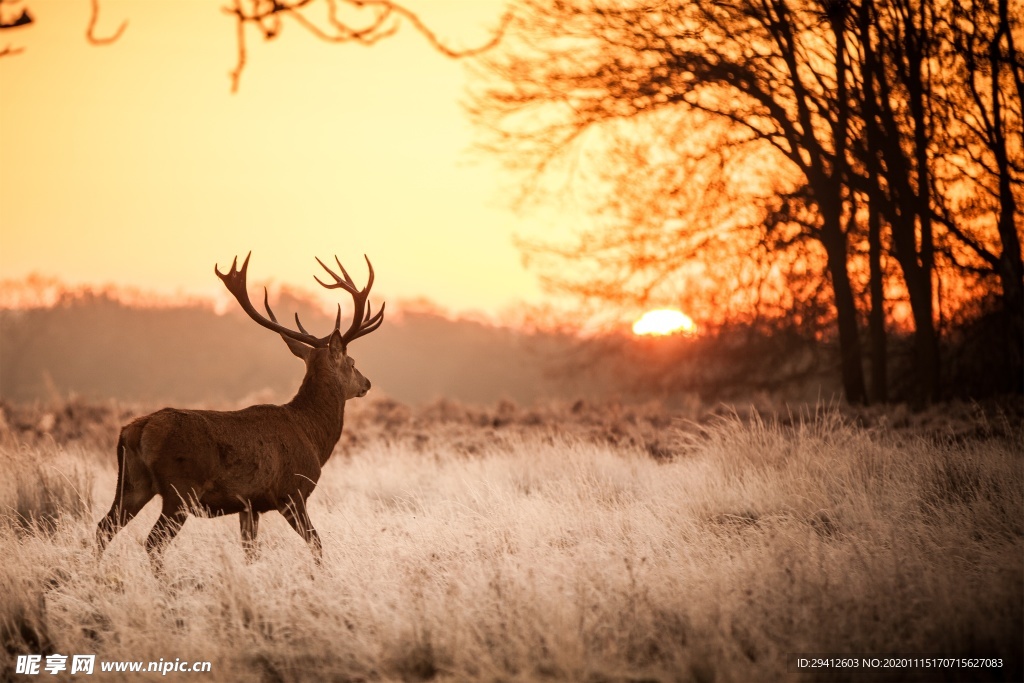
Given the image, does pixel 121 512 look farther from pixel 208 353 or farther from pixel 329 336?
pixel 208 353

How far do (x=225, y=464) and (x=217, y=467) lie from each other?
62mm

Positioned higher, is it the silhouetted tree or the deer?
the silhouetted tree

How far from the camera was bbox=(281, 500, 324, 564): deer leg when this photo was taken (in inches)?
238

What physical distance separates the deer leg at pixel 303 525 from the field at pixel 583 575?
176 millimetres

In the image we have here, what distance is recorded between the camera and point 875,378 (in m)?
13.3

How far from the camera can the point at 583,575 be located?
4934 millimetres

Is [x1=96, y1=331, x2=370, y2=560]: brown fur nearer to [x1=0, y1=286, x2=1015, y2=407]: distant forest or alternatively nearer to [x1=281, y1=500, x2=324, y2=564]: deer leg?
[x1=281, y1=500, x2=324, y2=564]: deer leg

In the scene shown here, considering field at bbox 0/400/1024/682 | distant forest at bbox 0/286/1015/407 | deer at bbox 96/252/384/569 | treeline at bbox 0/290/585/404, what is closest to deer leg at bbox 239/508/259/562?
deer at bbox 96/252/384/569

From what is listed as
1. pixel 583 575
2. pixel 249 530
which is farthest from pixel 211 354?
pixel 583 575

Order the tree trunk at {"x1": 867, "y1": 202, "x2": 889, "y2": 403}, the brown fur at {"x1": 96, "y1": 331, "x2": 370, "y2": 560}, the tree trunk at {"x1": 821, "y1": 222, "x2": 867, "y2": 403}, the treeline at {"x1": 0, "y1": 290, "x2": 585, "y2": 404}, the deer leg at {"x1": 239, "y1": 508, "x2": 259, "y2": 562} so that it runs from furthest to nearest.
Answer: the treeline at {"x1": 0, "y1": 290, "x2": 585, "y2": 404} < the tree trunk at {"x1": 867, "y1": 202, "x2": 889, "y2": 403} < the tree trunk at {"x1": 821, "y1": 222, "x2": 867, "y2": 403} < the deer leg at {"x1": 239, "y1": 508, "x2": 259, "y2": 562} < the brown fur at {"x1": 96, "y1": 331, "x2": 370, "y2": 560}

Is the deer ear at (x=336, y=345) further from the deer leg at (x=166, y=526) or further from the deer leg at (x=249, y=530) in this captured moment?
the deer leg at (x=166, y=526)

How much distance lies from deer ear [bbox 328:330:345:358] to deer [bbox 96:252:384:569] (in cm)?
2

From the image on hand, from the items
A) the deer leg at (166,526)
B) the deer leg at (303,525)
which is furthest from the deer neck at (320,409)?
the deer leg at (166,526)

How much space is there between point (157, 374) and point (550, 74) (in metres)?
46.6
